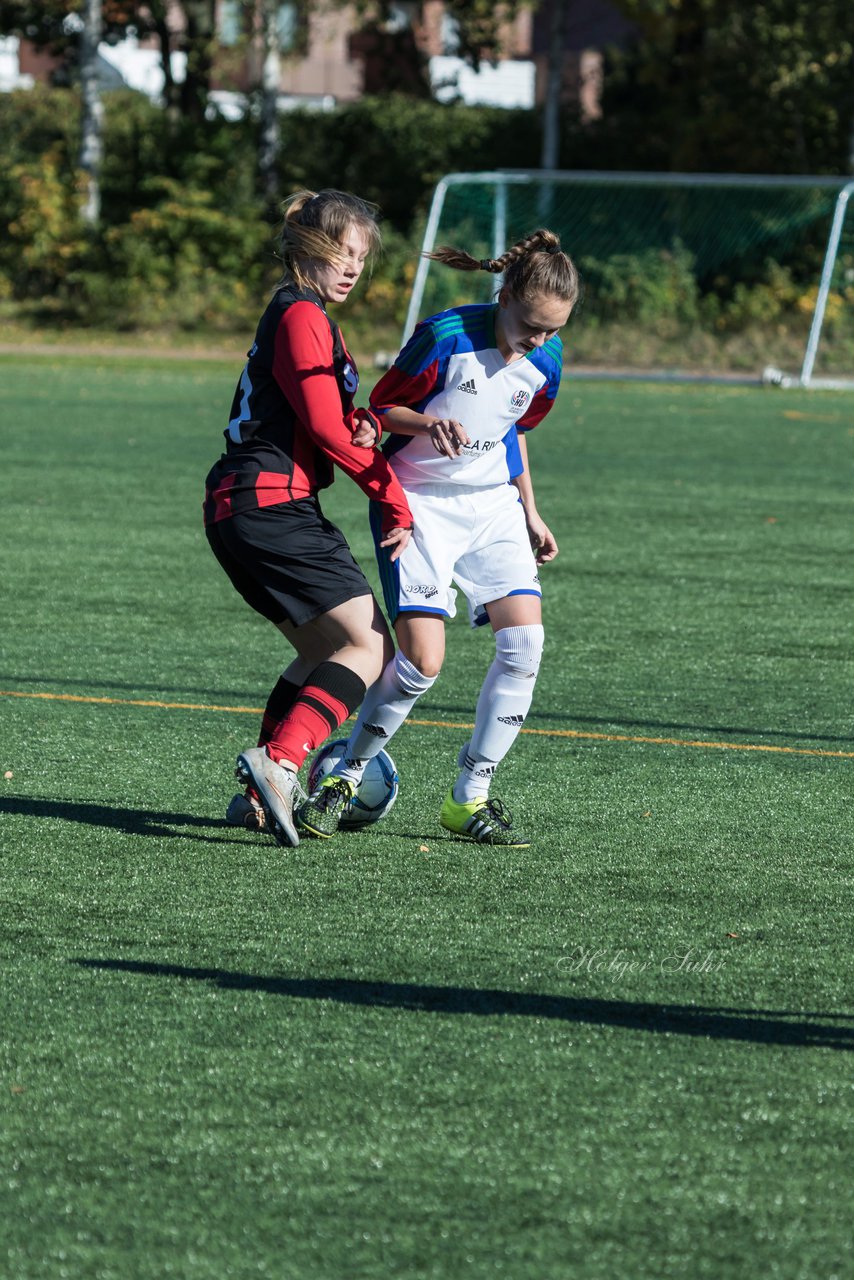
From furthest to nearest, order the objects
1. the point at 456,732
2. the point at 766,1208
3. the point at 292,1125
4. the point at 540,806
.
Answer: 1. the point at 456,732
2. the point at 540,806
3. the point at 292,1125
4. the point at 766,1208

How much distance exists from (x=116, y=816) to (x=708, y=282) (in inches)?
906

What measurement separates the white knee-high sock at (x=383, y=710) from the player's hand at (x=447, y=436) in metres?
0.57

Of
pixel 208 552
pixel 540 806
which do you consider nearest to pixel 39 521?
pixel 208 552

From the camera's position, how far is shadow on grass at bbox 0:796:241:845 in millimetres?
4848

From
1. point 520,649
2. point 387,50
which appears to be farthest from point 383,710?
point 387,50

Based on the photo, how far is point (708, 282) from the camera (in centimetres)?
2670

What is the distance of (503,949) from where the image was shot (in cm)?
388

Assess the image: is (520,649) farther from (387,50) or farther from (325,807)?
(387,50)

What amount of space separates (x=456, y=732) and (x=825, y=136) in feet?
95.6

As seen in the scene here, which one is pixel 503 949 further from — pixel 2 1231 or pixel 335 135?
pixel 335 135

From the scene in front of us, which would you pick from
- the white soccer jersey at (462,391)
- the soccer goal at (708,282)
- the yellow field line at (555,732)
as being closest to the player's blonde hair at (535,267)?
the white soccer jersey at (462,391)

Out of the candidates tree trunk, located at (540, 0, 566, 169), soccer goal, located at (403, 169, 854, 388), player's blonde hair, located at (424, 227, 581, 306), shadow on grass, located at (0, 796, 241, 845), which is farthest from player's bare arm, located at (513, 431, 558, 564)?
tree trunk, located at (540, 0, 566, 169)

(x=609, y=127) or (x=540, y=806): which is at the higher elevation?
(x=609, y=127)

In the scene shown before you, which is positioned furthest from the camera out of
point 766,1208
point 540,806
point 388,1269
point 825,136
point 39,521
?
point 825,136
